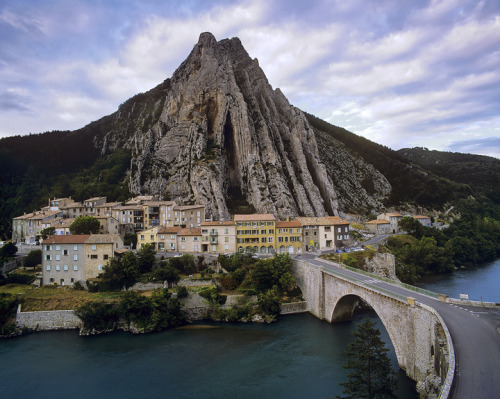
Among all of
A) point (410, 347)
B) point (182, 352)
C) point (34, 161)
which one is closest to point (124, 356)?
point (182, 352)

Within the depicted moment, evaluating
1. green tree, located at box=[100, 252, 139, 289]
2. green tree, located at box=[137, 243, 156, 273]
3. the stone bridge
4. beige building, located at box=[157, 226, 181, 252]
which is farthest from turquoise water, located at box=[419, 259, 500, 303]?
green tree, located at box=[100, 252, 139, 289]

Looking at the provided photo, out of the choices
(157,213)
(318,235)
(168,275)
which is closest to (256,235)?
(318,235)

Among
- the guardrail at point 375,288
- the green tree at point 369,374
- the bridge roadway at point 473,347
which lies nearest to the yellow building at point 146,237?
the guardrail at point 375,288

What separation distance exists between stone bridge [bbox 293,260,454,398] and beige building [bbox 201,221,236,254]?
69.0ft

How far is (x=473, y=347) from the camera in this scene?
17188 millimetres

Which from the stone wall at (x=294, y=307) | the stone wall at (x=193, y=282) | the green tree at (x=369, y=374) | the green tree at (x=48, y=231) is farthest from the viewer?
the green tree at (x=48, y=231)

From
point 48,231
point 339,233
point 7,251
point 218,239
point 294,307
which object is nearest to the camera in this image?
point 294,307

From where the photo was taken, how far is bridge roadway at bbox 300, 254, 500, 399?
45.7 ft

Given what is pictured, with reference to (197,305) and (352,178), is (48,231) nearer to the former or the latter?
(197,305)

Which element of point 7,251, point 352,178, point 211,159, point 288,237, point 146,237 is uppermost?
point 211,159

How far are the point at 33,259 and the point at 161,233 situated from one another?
60.6 feet

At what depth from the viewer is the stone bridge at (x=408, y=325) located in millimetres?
17969

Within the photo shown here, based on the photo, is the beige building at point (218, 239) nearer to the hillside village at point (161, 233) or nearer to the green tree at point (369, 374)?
the hillside village at point (161, 233)

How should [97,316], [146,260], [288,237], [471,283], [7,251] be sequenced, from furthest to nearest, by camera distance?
[288,237] → [471,283] → [7,251] → [146,260] → [97,316]
